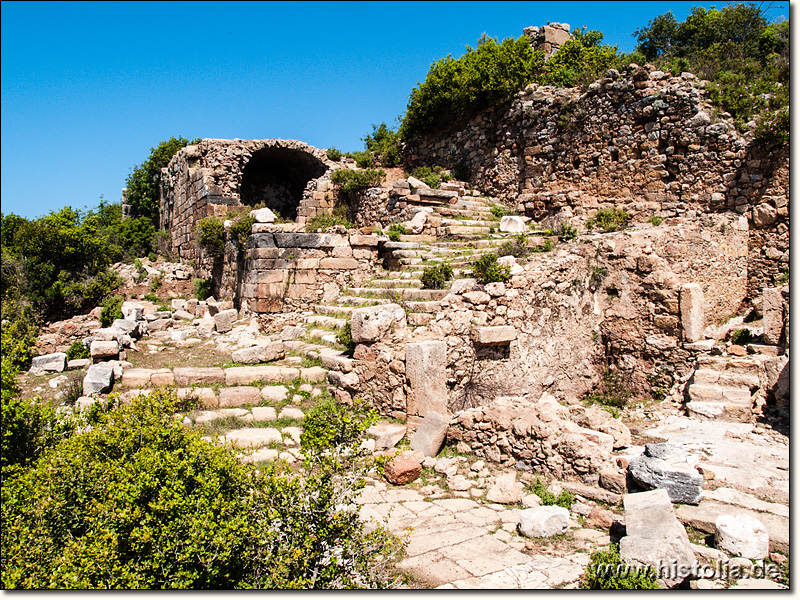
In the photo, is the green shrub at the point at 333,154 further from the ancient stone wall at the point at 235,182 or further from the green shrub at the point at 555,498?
the green shrub at the point at 555,498

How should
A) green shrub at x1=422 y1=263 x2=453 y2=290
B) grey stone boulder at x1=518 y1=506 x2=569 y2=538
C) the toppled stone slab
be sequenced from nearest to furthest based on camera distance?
the toppled stone slab, grey stone boulder at x1=518 y1=506 x2=569 y2=538, green shrub at x1=422 y1=263 x2=453 y2=290

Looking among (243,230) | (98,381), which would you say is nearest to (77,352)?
(98,381)

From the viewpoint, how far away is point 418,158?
18.5 m

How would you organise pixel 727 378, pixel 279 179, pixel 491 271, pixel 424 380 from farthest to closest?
pixel 279 179, pixel 727 378, pixel 491 271, pixel 424 380

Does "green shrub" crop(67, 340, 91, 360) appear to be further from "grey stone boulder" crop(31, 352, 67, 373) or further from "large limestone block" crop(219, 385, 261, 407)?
"large limestone block" crop(219, 385, 261, 407)

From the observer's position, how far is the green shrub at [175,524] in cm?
356

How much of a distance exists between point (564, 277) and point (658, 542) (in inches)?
238

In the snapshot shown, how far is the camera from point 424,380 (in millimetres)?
7207

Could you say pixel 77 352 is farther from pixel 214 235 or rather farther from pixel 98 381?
pixel 214 235

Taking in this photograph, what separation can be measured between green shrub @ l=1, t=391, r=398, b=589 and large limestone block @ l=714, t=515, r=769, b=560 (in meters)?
2.72

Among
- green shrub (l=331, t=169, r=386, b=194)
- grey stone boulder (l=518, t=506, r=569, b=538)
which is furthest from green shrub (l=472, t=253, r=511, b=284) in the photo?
green shrub (l=331, t=169, r=386, b=194)

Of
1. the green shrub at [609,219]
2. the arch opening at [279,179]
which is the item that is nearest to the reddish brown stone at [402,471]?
the green shrub at [609,219]

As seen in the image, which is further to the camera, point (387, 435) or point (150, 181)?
point (150, 181)

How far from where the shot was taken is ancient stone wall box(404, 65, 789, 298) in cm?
1115
